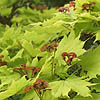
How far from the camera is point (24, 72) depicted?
4.49 ft

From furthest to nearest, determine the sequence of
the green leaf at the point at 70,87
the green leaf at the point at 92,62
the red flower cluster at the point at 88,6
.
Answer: the red flower cluster at the point at 88,6 → the green leaf at the point at 92,62 → the green leaf at the point at 70,87

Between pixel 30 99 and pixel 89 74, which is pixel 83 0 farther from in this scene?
pixel 30 99

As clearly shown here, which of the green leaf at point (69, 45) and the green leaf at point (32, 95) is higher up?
the green leaf at point (69, 45)

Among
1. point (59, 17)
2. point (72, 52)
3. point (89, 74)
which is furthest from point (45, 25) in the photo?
point (89, 74)

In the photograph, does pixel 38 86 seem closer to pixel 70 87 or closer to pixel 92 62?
pixel 70 87

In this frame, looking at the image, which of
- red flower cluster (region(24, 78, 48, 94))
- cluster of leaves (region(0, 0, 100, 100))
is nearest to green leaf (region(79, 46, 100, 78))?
cluster of leaves (region(0, 0, 100, 100))

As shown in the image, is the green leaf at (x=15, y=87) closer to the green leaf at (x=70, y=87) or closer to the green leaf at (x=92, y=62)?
the green leaf at (x=70, y=87)

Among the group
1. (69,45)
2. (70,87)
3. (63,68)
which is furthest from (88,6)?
(70,87)

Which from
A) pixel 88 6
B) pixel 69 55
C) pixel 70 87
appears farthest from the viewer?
pixel 88 6

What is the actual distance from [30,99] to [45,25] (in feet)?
1.81

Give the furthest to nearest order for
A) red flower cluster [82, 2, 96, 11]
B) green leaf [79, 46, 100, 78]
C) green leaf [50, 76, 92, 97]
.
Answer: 1. red flower cluster [82, 2, 96, 11]
2. green leaf [79, 46, 100, 78]
3. green leaf [50, 76, 92, 97]

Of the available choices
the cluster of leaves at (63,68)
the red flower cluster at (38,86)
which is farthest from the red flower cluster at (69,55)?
the red flower cluster at (38,86)

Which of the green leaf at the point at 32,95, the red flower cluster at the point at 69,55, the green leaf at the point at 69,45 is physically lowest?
the green leaf at the point at 32,95

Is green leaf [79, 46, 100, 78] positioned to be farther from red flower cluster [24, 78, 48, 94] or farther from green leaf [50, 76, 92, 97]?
red flower cluster [24, 78, 48, 94]
